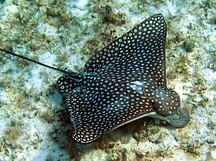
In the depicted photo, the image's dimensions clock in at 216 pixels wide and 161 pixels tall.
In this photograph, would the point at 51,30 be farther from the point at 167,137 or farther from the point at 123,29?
the point at 167,137

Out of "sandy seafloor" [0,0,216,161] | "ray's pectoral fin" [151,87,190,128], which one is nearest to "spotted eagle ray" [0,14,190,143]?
"ray's pectoral fin" [151,87,190,128]

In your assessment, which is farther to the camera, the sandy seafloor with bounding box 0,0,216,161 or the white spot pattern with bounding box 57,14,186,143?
the sandy seafloor with bounding box 0,0,216,161

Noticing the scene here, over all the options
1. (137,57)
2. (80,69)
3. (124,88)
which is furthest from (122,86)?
(80,69)

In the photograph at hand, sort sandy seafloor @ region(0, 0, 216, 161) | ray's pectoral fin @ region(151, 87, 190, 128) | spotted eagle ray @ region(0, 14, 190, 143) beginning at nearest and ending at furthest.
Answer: spotted eagle ray @ region(0, 14, 190, 143)
ray's pectoral fin @ region(151, 87, 190, 128)
sandy seafloor @ region(0, 0, 216, 161)

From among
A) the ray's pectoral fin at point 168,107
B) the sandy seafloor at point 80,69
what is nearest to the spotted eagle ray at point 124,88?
the ray's pectoral fin at point 168,107

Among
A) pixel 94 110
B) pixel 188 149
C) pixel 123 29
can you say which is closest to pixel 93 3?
pixel 123 29

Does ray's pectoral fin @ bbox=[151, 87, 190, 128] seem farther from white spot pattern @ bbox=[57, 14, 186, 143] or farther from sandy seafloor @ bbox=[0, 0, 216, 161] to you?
sandy seafloor @ bbox=[0, 0, 216, 161]

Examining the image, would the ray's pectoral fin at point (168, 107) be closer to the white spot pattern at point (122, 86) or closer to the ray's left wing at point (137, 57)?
the white spot pattern at point (122, 86)
